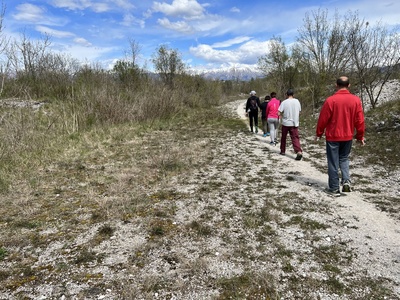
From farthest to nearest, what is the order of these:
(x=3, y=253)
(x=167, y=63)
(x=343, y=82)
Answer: (x=167, y=63) → (x=343, y=82) → (x=3, y=253)

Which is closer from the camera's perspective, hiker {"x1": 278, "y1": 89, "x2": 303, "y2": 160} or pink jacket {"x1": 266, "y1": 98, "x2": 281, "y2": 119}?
hiker {"x1": 278, "y1": 89, "x2": 303, "y2": 160}

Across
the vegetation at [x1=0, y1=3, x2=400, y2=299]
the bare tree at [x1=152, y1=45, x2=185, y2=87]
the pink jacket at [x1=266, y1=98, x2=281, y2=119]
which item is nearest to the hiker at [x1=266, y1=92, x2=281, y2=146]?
the pink jacket at [x1=266, y1=98, x2=281, y2=119]

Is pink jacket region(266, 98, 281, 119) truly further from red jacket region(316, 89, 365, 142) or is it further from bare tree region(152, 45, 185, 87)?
bare tree region(152, 45, 185, 87)

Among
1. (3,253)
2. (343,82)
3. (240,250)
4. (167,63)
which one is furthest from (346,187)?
(167,63)

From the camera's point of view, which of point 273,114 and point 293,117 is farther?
point 273,114

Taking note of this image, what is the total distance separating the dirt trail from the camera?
10.5ft

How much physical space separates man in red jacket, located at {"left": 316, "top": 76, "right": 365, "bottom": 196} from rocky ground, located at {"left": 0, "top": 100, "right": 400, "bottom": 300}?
48cm

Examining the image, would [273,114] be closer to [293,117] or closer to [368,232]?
[293,117]

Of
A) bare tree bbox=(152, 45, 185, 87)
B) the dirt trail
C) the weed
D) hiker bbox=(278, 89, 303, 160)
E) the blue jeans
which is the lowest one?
the dirt trail

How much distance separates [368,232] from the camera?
394cm

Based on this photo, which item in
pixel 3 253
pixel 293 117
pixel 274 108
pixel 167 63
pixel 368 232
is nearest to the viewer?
pixel 3 253

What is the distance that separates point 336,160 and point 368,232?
5.93 feet

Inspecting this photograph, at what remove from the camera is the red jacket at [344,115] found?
5.13 metres

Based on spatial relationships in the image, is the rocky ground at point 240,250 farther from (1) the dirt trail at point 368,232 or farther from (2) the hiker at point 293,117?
(2) the hiker at point 293,117
